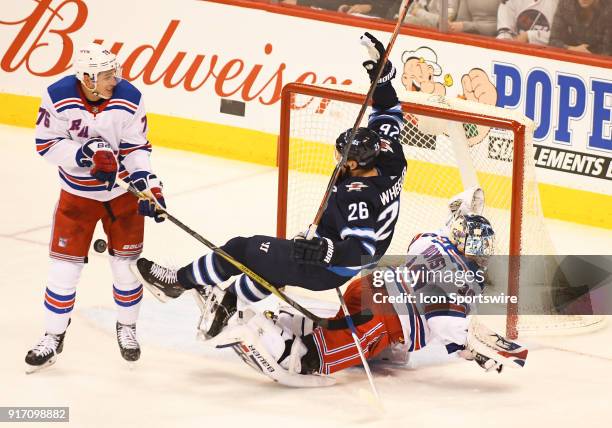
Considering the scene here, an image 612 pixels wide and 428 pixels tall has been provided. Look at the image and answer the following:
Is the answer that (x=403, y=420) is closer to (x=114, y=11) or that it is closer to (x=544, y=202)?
(x=544, y=202)

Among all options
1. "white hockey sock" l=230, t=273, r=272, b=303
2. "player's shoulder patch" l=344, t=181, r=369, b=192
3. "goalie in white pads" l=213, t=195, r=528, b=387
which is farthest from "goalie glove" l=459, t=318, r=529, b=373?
"white hockey sock" l=230, t=273, r=272, b=303

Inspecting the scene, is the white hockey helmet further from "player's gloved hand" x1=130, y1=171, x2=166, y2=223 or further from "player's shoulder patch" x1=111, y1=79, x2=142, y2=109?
"player's gloved hand" x1=130, y1=171, x2=166, y2=223

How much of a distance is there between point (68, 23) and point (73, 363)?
3649mm

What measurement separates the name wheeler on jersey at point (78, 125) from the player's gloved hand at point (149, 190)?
34mm

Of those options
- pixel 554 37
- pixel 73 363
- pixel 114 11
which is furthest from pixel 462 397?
pixel 114 11

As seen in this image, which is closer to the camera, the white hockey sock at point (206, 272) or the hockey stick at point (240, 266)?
the hockey stick at point (240, 266)

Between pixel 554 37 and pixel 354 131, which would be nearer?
pixel 354 131

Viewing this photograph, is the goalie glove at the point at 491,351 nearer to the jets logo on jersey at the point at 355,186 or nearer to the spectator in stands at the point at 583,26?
the jets logo on jersey at the point at 355,186

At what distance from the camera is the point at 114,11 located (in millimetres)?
8656

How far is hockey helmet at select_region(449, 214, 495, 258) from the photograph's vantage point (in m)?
5.48

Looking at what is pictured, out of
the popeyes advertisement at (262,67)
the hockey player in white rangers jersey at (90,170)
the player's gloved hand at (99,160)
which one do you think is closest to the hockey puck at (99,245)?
the hockey player in white rangers jersey at (90,170)

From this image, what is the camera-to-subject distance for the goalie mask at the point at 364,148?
5.29 meters

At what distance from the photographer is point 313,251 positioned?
5094 millimetres

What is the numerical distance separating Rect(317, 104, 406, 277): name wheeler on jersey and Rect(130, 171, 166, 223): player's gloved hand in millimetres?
614
